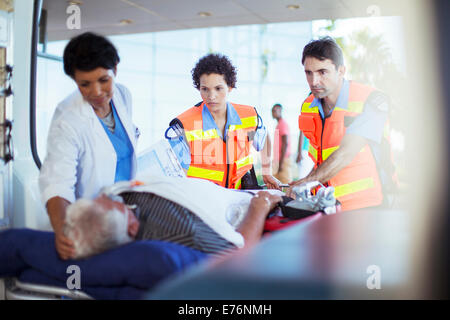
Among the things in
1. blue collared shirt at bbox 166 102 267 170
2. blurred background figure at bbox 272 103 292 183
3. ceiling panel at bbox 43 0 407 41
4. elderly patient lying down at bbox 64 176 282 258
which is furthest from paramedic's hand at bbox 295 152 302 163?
ceiling panel at bbox 43 0 407 41

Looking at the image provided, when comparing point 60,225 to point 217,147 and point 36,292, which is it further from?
point 217,147

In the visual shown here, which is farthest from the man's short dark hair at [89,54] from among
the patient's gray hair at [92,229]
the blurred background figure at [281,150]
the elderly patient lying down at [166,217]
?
the blurred background figure at [281,150]

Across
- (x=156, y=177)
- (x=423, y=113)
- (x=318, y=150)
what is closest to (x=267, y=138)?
(x=318, y=150)

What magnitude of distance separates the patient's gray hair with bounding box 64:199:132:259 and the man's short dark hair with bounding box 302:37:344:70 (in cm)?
106

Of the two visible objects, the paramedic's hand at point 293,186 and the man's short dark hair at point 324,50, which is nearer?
the man's short dark hair at point 324,50

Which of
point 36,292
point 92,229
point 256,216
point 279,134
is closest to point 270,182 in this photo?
point 279,134

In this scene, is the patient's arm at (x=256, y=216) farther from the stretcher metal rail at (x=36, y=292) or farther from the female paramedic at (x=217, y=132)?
the stretcher metal rail at (x=36, y=292)

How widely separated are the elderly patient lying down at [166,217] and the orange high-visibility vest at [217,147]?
0.19 metres

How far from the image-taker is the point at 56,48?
87.4 inches

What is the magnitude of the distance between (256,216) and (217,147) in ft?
1.34

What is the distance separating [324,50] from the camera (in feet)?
6.83

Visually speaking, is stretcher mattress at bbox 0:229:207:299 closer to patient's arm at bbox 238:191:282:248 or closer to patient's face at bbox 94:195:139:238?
patient's face at bbox 94:195:139:238

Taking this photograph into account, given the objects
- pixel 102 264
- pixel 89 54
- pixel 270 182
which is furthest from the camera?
pixel 270 182

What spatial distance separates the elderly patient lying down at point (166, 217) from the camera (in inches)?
64.9
